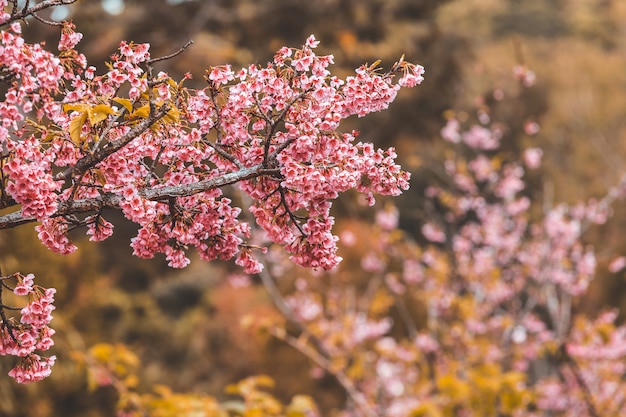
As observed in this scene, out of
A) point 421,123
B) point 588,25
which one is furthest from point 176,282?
point 588,25

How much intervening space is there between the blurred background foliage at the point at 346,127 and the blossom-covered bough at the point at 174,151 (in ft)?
9.50

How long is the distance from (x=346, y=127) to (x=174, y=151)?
41.0 ft

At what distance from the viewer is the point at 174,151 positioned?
202 centimetres

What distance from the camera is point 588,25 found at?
Result: 28453mm

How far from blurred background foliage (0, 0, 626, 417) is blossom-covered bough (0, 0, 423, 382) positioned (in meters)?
2.89

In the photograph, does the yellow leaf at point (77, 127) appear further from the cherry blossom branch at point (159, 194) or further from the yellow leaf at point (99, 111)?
the cherry blossom branch at point (159, 194)

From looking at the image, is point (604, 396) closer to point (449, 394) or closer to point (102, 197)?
point (449, 394)

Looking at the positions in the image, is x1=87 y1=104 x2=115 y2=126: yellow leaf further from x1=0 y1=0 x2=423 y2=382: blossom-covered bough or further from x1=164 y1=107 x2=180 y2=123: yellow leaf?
x1=164 y1=107 x2=180 y2=123: yellow leaf

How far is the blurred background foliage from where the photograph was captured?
7.88 meters

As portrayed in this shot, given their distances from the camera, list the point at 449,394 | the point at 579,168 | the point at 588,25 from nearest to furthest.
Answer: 1. the point at 449,394
2. the point at 579,168
3. the point at 588,25

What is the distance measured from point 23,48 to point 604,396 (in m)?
7.51

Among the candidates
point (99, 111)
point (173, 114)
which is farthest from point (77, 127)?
point (173, 114)

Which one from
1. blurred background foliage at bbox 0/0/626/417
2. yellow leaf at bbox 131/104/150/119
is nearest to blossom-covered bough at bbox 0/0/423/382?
yellow leaf at bbox 131/104/150/119

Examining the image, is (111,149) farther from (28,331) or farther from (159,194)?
(28,331)
